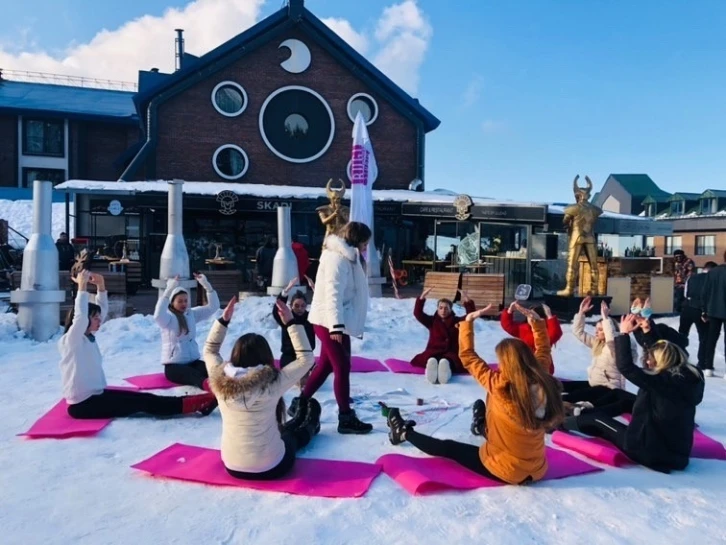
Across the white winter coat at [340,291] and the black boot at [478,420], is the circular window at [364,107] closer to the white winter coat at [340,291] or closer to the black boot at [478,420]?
the white winter coat at [340,291]

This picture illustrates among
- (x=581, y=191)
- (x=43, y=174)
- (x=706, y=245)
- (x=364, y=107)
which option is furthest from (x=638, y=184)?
(x=43, y=174)

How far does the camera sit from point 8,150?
104ft

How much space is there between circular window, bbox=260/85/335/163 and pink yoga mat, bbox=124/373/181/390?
15.5 metres

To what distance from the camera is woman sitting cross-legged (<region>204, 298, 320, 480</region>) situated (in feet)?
11.8

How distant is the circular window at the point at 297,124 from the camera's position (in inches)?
839

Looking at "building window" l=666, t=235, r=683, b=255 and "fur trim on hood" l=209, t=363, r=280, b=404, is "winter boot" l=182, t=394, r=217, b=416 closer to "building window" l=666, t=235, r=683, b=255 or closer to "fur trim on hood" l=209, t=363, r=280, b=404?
"fur trim on hood" l=209, t=363, r=280, b=404

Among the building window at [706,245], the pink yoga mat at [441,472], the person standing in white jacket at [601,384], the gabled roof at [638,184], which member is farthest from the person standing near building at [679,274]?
the gabled roof at [638,184]

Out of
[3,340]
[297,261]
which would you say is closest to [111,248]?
[297,261]

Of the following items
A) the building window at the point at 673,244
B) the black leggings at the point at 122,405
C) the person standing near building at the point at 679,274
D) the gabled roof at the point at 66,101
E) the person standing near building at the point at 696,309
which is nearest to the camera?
the black leggings at the point at 122,405

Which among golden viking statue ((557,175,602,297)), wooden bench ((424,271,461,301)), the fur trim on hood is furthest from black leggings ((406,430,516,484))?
golden viking statue ((557,175,602,297))

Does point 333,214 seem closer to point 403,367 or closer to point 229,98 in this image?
point 403,367

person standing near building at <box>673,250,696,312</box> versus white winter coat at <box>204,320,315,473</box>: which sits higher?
person standing near building at <box>673,250,696,312</box>

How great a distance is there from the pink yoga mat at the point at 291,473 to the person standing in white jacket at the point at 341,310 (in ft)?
2.54

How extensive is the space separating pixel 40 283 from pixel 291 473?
6691 mm
